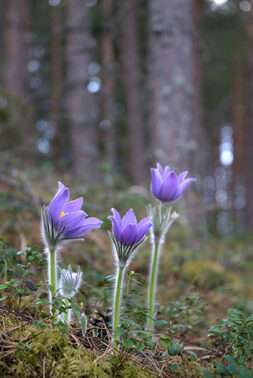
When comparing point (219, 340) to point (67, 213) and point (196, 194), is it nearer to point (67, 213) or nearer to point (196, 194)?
point (67, 213)

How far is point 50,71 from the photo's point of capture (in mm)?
14734

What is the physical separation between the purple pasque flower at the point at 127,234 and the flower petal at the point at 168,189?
48 centimetres

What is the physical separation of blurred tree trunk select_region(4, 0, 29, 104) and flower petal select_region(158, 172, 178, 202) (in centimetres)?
836

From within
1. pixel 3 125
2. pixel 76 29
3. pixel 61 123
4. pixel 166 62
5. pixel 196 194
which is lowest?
pixel 196 194

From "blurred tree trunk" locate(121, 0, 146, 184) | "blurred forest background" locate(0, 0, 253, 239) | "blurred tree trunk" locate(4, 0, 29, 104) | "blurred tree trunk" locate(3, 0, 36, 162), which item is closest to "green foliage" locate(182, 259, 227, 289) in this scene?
"blurred forest background" locate(0, 0, 253, 239)

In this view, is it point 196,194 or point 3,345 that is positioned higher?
point 196,194

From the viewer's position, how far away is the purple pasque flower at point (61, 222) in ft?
4.31

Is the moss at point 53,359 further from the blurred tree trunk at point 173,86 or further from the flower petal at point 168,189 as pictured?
the blurred tree trunk at point 173,86

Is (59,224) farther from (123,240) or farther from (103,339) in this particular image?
(103,339)

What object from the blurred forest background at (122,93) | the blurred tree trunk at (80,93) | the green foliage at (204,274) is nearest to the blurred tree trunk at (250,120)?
the blurred forest background at (122,93)

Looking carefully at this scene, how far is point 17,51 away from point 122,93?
6.46 m

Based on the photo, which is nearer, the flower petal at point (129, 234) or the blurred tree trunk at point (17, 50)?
the flower petal at point (129, 234)

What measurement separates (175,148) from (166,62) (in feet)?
4.04

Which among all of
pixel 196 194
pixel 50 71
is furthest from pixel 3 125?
pixel 50 71
